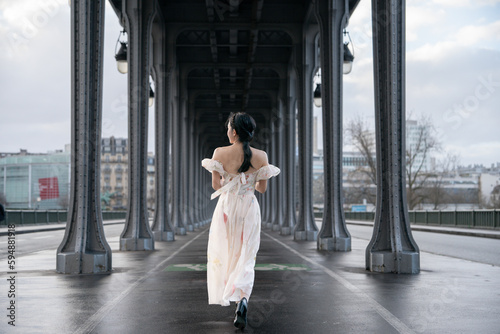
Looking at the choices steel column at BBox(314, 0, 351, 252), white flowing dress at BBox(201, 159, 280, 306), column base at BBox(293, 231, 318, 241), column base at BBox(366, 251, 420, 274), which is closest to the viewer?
white flowing dress at BBox(201, 159, 280, 306)

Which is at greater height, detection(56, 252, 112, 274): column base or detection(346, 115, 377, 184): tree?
detection(346, 115, 377, 184): tree

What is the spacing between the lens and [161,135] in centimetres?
2500

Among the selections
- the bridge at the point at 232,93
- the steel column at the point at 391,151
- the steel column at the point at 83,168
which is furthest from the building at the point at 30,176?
the steel column at the point at 391,151

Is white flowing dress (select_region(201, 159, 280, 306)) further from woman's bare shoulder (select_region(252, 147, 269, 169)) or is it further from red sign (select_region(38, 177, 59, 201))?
red sign (select_region(38, 177, 59, 201))

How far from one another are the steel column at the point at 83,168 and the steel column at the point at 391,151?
4.86 metres

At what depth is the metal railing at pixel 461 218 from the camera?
33.6 metres

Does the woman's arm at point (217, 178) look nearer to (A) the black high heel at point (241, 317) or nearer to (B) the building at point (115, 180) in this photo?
(A) the black high heel at point (241, 317)

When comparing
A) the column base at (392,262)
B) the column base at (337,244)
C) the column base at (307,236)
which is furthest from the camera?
the column base at (307,236)

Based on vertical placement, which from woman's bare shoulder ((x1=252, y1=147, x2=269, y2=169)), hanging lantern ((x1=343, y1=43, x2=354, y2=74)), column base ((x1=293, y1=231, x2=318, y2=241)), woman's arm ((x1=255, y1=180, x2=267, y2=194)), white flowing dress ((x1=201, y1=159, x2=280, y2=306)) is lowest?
column base ((x1=293, y1=231, x2=318, y2=241))

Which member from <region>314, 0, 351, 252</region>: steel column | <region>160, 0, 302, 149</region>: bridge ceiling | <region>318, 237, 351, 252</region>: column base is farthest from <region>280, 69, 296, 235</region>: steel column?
<region>318, 237, 351, 252</region>: column base

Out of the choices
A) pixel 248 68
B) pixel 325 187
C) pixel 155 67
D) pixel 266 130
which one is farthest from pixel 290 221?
pixel 266 130

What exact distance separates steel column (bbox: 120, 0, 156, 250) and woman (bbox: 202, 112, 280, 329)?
38.9 ft

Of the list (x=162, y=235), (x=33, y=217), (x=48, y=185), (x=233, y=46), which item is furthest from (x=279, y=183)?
(x=48, y=185)

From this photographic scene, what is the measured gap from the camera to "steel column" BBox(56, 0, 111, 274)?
37.7ft
